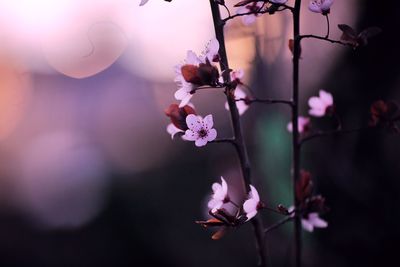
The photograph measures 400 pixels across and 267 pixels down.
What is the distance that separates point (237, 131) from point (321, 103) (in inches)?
16.1

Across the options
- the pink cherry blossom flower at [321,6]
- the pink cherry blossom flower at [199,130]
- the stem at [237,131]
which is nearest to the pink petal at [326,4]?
the pink cherry blossom flower at [321,6]

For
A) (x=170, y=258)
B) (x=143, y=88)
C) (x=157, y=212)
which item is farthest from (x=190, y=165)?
(x=143, y=88)

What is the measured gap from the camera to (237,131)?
98 centimetres

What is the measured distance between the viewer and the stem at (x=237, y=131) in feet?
A: 3.08

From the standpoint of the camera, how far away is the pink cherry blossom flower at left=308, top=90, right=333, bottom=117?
1262mm

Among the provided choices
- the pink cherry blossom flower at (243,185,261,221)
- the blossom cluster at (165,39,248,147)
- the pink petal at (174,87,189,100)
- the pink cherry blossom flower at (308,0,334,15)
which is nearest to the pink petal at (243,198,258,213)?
the pink cherry blossom flower at (243,185,261,221)

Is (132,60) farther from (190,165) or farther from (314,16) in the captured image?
(314,16)

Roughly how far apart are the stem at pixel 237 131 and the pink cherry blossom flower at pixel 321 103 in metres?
0.37

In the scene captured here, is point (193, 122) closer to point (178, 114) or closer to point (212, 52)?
point (178, 114)

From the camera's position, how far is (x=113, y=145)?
6.95m

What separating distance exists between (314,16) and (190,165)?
2.93m

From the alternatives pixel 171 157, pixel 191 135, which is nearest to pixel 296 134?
pixel 191 135

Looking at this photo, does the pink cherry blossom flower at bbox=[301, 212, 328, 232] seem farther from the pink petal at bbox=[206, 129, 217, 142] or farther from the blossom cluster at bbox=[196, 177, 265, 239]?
the pink petal at bbox=[206, 129, 217, 142]

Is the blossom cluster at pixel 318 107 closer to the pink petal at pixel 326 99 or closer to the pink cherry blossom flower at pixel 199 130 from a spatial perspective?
the pink petal at pixel 326 99
